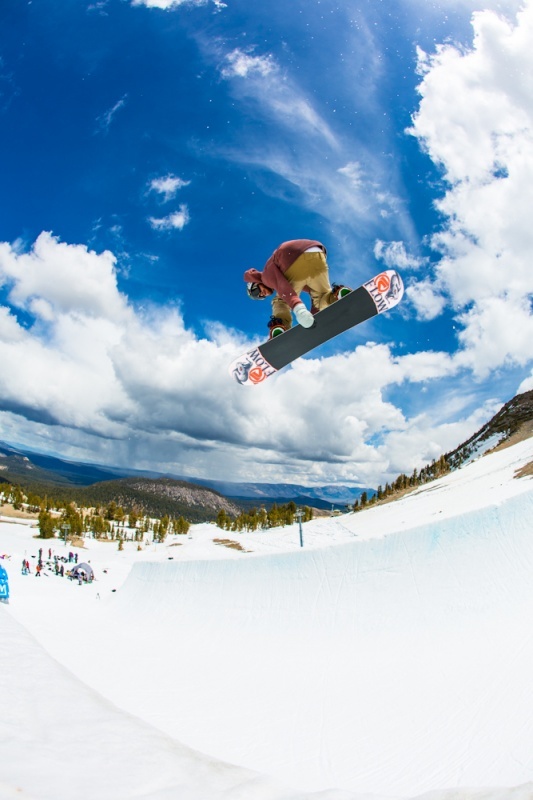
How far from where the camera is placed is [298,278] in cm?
587

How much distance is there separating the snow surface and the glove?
201 inches

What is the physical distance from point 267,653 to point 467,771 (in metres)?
5.57

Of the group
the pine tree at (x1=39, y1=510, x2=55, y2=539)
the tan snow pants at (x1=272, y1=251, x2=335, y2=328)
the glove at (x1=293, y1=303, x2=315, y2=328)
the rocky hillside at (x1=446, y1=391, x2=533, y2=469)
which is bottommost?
the pine tree at (x1=39, y1=510, x2=55, y2=539)

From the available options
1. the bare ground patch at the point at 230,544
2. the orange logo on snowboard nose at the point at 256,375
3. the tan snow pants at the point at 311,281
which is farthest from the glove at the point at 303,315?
the bare ground patch at the point at 230,544

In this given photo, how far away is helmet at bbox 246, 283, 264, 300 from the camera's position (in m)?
6.46

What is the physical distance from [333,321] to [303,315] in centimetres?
89

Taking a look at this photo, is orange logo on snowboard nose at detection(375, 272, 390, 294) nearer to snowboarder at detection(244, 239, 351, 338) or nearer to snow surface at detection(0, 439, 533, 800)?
snowboarder at detection(244, 239, 351, 338)

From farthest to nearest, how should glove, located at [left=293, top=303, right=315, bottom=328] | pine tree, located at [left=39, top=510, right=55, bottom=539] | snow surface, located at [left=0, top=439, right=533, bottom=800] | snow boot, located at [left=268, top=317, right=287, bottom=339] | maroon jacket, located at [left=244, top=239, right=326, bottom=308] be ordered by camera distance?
pine tree, located at [left=39, top=510, right=55, bottom=539] < snow boot, located at [left=268, top=317, right=287, bottom=339] < glove, located at [left=293, top=303, right=315, bottom=328] < maroon jacket, located at [left=244, top=239, right=326, bottom=308] < snow surface, located at [left=0, top=439, right=533, bottom=800]

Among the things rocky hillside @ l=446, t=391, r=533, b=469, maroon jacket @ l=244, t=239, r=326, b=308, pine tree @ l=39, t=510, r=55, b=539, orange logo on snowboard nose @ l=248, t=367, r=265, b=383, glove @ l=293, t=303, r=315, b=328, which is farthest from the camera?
rocky hillside @ l=446, t=391, r=533, b=469

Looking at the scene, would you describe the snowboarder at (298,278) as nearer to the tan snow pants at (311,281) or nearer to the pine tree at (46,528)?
the tan snow pants at (311,281)

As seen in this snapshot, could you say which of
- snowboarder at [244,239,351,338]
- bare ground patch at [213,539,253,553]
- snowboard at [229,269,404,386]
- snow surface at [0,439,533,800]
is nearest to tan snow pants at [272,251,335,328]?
snowboarder at [244,239,351,338]

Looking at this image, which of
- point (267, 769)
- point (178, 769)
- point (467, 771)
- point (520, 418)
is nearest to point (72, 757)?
point (178, 769)

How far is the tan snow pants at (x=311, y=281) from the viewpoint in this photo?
5.70 metres

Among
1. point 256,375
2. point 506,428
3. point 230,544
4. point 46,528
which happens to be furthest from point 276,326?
point 506,428
